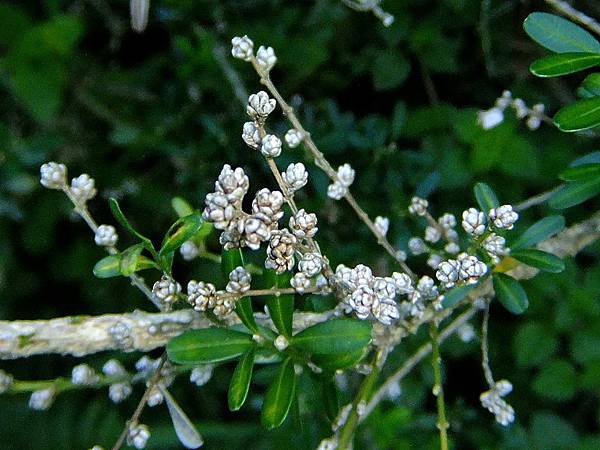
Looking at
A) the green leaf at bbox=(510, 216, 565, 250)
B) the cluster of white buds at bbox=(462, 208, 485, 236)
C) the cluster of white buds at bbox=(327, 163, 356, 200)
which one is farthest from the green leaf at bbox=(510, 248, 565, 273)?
the cluster of white buds at bbox=(327, 163, 356, 200)

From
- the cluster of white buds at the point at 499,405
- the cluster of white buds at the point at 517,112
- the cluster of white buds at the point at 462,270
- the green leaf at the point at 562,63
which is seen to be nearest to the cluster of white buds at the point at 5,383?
the cluster of white buds at the point at 462,270

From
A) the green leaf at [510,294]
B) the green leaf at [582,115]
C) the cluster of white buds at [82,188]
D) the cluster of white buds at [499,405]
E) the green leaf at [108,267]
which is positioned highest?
the cluster of white buds at [82,188]

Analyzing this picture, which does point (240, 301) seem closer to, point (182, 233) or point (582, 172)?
point (182, 233)

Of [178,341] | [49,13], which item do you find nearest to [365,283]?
[178,341]

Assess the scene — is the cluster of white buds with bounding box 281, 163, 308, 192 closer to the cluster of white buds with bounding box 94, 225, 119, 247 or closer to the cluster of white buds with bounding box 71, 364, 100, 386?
the cluster of white buds with bounding box 94, 225, 119, 247

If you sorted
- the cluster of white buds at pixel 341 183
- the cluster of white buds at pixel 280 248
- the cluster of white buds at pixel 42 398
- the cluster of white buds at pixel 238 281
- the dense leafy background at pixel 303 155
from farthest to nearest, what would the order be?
1. the dense leafy background at pixel 303 155
2. the cluster of white buds at pixel 341 183
3. the cluster of white buds at pixel 42 398
4. the cluster of white buds at pixel 238 281
5. the cluster of white buds at pixel 280 248

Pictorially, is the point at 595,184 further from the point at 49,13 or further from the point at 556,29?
the point at 49,13

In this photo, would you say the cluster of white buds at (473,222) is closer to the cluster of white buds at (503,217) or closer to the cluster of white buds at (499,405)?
the cluster of white buds at (503,217)

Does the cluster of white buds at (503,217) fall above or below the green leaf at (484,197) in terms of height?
above
